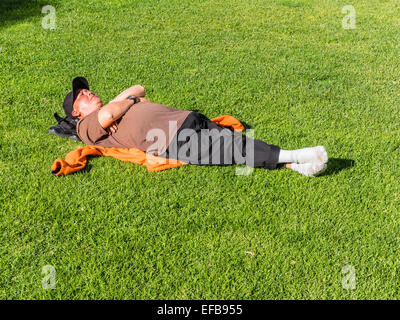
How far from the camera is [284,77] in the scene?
6531mm

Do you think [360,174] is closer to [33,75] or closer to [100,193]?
[100,193]

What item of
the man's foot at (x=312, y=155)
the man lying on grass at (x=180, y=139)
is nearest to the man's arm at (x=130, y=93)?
the man lying on grass at (x=180, y=139)

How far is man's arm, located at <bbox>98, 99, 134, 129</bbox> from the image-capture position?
436 cm

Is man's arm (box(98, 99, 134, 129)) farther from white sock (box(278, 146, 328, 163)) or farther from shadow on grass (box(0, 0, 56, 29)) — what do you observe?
shadow on grass (box(0, 0, 56, 29))

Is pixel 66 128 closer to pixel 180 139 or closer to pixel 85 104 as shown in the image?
pixel 85 104

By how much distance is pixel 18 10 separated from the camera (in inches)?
367

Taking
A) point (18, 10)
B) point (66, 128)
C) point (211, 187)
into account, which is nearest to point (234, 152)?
point (211, 187)

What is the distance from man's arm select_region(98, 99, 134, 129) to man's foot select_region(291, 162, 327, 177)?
2.02m

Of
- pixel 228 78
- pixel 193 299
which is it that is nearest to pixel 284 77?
pixel 228 78

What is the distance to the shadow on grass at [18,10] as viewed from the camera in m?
8.83

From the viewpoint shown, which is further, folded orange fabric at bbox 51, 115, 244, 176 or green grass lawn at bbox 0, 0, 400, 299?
folded orange fabric at bbox 51, 115, 244, 176

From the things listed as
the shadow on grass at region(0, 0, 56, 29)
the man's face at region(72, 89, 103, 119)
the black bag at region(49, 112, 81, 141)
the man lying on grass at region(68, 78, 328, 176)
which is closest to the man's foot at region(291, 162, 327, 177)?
the man lying on grass at region(68, 78, 328, 176)

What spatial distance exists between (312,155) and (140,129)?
6.28 ft

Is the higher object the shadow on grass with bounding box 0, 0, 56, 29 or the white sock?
the shadow on grass with bounding box 0, 0, 56, 29
